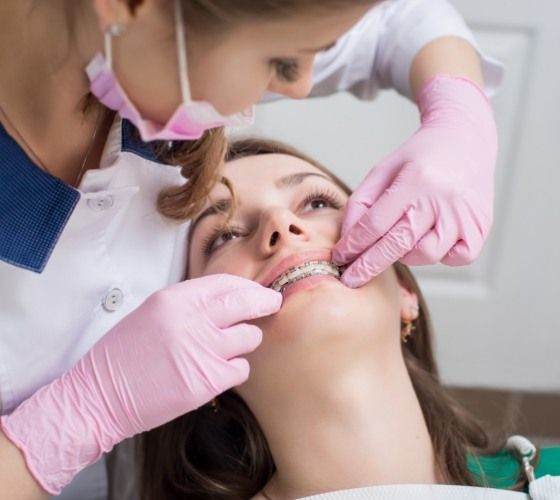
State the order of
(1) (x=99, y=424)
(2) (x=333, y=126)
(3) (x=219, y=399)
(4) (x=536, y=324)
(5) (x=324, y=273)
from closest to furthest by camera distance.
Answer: (1) (x=99, y=424)
(5) (x=324, y=273)
(3) (x=219, y=399)
(2) (x=333, y=126)
(4) (x=536, y=324)

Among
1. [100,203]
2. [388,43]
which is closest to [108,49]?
[100,203]

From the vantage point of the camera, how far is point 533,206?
238 cm

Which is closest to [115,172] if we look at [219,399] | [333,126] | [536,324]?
[219,399]

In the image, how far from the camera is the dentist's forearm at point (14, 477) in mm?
1073

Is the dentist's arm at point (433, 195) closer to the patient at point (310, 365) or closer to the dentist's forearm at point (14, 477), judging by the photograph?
the patient at point (310, 365)

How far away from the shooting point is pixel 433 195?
126cm

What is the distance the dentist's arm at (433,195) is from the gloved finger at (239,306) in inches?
5.5

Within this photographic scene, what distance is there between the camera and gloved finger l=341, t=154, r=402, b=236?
1301 mm

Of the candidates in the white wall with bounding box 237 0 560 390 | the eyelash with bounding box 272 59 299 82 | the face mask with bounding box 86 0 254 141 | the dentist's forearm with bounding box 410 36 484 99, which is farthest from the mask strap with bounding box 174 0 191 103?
the white wall with bounding box 237 0 560 390

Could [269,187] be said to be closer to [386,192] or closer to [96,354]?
[386,192]

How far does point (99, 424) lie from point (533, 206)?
1622 mm

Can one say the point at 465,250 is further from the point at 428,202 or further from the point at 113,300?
the point at 113,300

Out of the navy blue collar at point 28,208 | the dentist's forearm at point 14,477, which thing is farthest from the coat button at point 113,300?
the dentist's forearm at point 14,477

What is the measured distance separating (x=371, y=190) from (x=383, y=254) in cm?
15
